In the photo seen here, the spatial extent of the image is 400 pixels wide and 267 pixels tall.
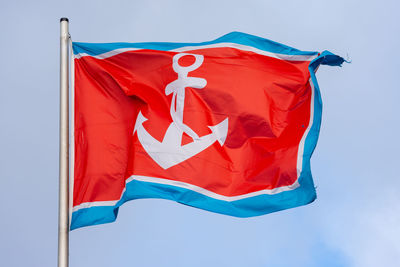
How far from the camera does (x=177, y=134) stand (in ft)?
42.1

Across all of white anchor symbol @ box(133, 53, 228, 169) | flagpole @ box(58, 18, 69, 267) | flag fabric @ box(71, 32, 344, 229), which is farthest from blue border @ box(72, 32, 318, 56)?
flagpole @ box(58, 18, 69, 267)

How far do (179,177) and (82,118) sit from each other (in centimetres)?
210

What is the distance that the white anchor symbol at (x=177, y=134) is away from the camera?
41.3 feet

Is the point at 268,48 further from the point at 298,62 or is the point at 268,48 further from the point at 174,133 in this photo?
the point at 174,133

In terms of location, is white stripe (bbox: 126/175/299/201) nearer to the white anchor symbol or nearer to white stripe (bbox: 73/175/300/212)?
white stripe (bbox: 73/175/300/212)

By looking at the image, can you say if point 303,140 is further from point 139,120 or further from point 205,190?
point 139,120

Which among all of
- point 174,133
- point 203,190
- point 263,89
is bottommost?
point 203,190

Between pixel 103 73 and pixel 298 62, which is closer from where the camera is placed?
pixel 103 73

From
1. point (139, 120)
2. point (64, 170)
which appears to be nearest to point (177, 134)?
point (139, 120)

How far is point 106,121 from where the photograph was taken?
12367 mm

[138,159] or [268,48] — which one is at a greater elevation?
Answer: [268,48]

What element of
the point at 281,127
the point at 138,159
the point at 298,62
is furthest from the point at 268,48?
the point at 138,159

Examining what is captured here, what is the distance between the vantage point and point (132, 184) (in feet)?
40.1

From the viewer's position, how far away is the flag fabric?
1216 centimetres
